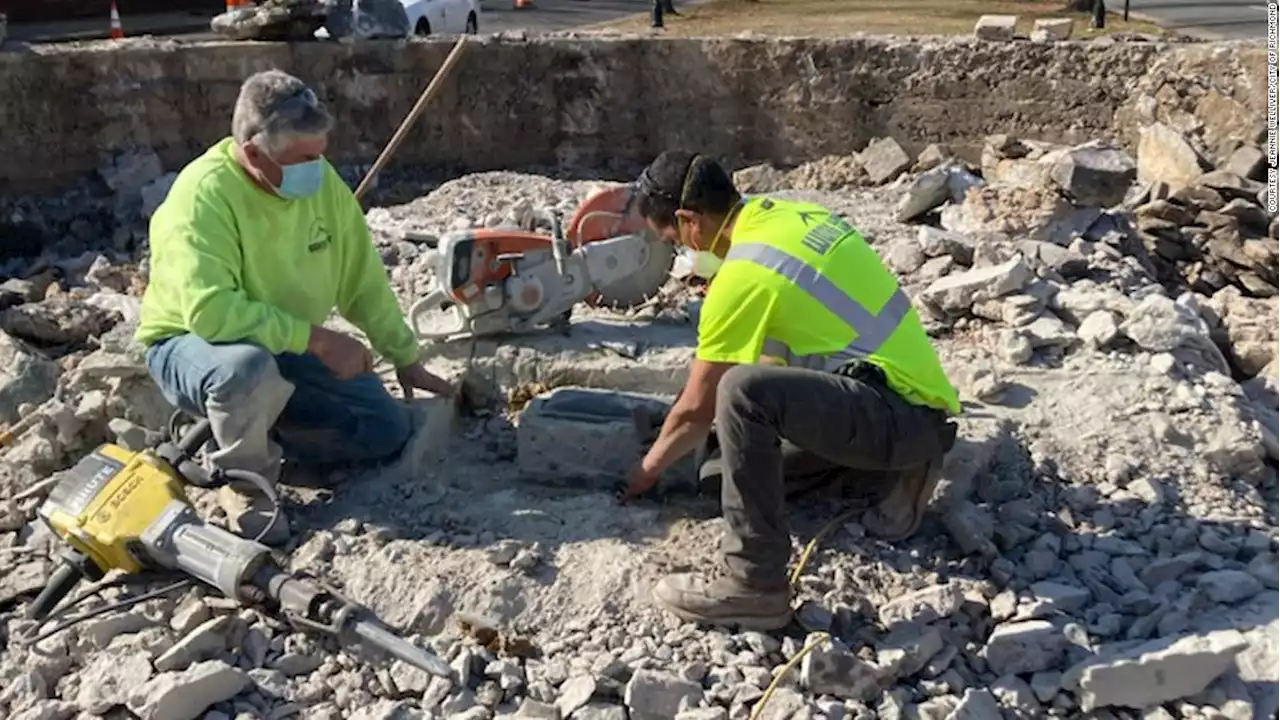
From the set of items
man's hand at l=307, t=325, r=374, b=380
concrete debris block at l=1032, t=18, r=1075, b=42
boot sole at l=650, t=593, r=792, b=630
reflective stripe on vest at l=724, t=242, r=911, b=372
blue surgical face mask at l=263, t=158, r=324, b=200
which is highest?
blue surgical face mask at l=263, t=158, r=324, b=200

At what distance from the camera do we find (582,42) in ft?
32.6

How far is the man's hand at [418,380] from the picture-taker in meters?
4.75

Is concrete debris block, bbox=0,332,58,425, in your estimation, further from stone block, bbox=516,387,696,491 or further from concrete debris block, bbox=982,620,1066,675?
concrete debris block, bbox=982,620,1066,675

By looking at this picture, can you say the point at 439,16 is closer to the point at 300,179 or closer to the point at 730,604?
the point at 300,179

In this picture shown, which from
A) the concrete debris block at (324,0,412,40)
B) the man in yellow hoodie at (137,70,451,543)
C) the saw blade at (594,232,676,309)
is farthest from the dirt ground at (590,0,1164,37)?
the man in yellow hoodie at (137,70,451,543)

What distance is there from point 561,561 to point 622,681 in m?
0.52

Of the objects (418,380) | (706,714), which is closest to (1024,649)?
(706,714)

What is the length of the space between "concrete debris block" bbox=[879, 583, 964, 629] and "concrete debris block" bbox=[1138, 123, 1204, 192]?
5.12 meters

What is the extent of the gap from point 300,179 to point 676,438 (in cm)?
141

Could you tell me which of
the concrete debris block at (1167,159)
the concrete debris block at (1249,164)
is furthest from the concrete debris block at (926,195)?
the concrete debris block at (1249,164)

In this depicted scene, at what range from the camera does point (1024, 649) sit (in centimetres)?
368

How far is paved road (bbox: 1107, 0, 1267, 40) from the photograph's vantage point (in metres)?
16.2

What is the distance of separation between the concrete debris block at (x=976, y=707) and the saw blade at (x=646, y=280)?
2.47 m

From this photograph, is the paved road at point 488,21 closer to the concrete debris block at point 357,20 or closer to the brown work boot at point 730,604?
the concrete debris block at point 357,20
